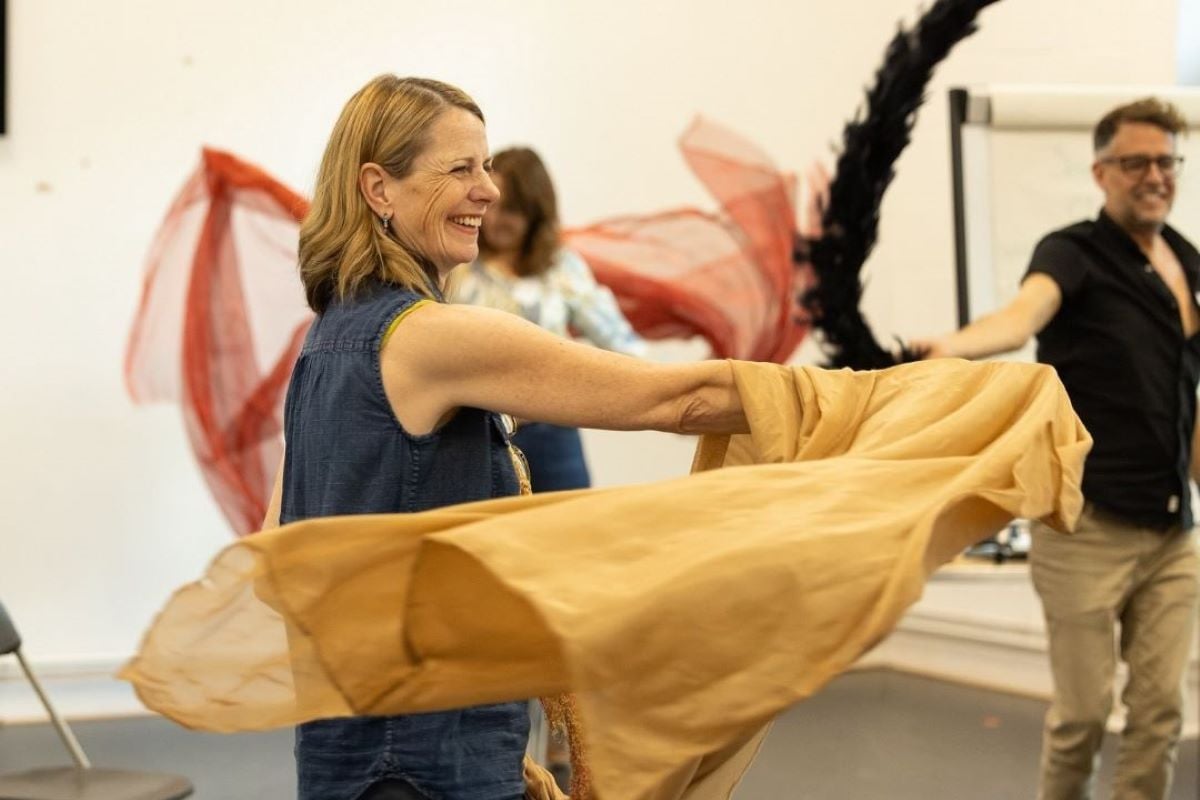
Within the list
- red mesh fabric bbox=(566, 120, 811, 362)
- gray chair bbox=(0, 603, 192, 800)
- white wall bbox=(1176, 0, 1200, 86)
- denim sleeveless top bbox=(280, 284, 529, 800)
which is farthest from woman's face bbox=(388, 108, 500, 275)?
white wall bbox=(1176, 0, 1200, 86)

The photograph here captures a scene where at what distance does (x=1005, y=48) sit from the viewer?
18.6ft

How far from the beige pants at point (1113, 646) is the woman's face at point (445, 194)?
212 cm

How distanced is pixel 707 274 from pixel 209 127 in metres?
1.88

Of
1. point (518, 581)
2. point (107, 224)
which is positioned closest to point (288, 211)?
point (107, 224)

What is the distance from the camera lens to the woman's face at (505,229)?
4.37m

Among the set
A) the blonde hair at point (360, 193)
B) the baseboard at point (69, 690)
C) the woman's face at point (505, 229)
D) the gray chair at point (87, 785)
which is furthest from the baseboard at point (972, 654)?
the blonde hair at point (360, 193)

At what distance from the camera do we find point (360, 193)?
191 cm

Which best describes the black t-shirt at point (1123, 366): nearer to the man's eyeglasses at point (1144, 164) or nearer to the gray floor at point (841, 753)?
the man's eyeglasses at point (1144, 164)

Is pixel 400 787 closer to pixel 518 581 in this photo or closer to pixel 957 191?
pixel 518 581

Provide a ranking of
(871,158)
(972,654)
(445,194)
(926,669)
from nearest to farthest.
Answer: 1. (445,194)
2. (871,158)
3. (972,654)
4. (926,669)

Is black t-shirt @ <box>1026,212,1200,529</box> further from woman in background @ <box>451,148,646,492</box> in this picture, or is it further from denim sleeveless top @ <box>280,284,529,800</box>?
denim sleeveless top @ <box>280,284,529,800</box>

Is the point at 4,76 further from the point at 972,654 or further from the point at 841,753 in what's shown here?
the point at 972,654

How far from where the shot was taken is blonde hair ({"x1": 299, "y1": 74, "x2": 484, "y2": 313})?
1.88 m

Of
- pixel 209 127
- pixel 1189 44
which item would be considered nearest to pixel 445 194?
pixel 209 127
